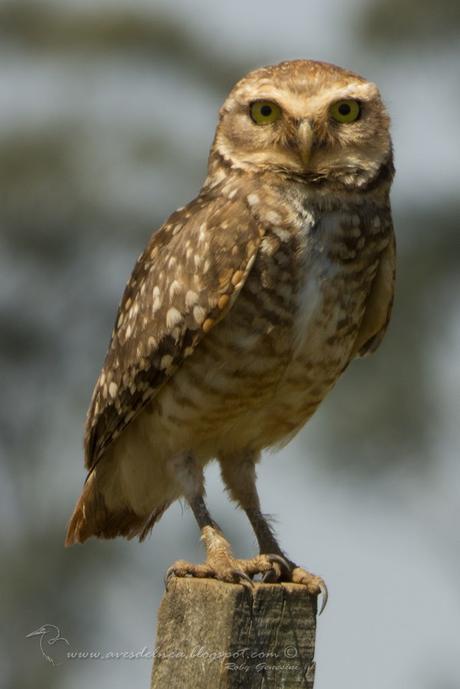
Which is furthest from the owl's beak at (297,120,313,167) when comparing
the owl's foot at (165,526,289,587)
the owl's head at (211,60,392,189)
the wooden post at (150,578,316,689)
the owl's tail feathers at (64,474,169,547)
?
the wooden post at (150,578,316,689)

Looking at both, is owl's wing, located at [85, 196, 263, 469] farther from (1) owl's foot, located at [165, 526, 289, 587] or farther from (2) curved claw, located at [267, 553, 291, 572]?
(2) curved claw, located at [267, 553, 291, 572]

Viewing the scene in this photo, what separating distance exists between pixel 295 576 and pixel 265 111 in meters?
1.32

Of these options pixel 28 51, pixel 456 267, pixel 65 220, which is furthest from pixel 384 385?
pixel 28 51

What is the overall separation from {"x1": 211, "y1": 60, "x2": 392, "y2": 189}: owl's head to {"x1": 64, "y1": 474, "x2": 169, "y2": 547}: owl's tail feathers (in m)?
1.04

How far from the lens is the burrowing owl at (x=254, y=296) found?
180 inches

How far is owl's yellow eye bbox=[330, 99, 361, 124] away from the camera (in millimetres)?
4797

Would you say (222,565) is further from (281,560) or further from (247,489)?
(247,489)

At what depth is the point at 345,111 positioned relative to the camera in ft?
15.8

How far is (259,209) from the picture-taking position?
4.61m

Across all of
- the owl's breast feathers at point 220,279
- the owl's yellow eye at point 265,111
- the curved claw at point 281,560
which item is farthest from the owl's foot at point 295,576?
the owl's yellow eye at point 265,111

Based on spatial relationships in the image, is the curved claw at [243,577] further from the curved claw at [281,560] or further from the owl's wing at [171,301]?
the owl's wing at [171,301]

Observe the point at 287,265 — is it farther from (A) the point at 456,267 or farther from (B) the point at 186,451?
(A) the point at 456,267

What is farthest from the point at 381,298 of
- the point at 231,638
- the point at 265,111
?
the point at 231,638

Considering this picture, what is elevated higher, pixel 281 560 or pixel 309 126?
pixel 309 126
